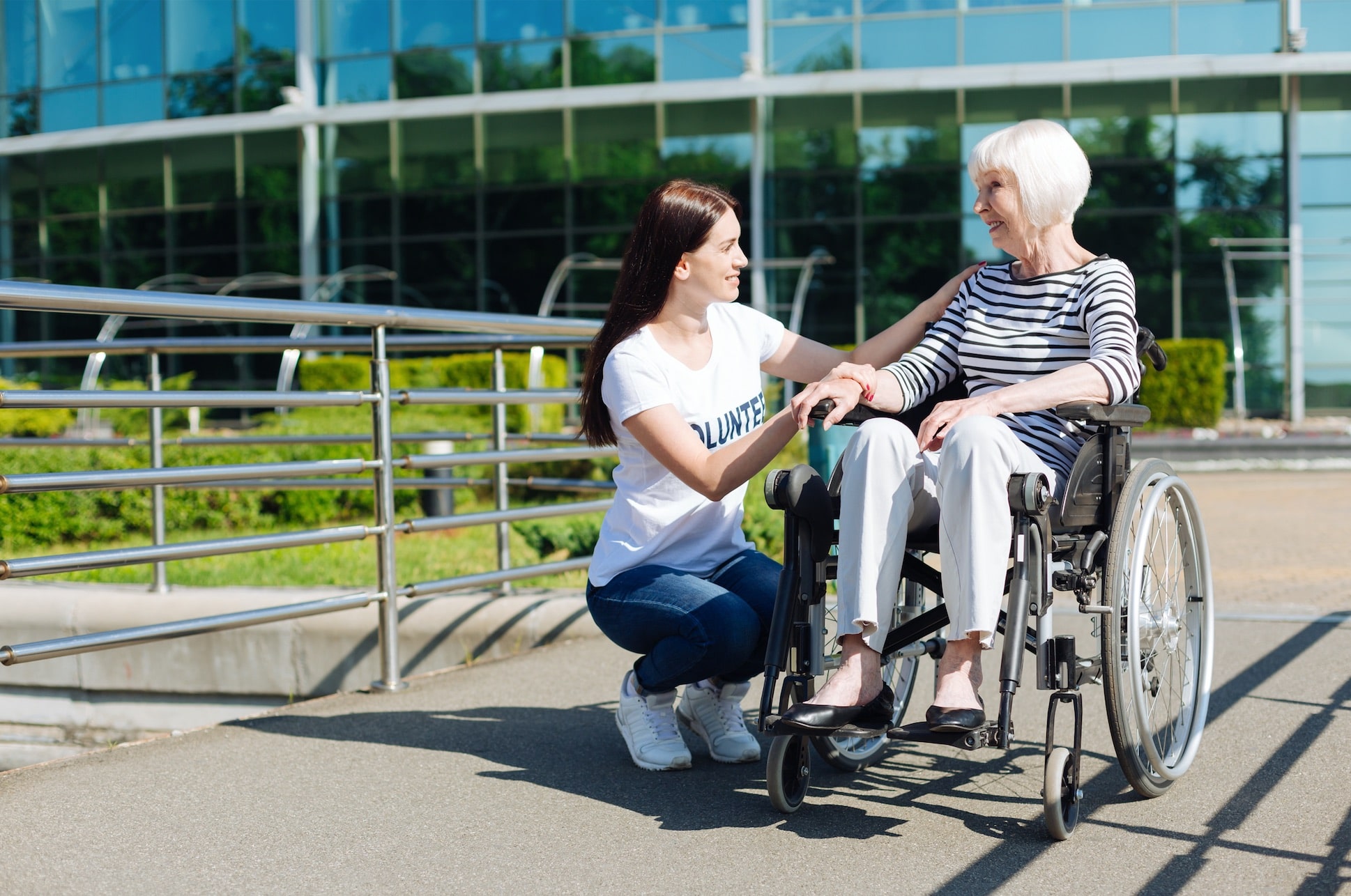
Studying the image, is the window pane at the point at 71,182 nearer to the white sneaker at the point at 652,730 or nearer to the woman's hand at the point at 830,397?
the white sneaker at the point at 652,730

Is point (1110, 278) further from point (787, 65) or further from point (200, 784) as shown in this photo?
point (787, 65)

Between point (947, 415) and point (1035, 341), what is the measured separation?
1.48 ft

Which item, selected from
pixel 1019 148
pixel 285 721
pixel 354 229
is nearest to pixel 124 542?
pixel 285 721

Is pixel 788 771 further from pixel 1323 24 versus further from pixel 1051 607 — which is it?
pixel 1323 24

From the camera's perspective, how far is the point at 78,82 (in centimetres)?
2509

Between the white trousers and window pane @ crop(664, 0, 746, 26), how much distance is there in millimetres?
19708

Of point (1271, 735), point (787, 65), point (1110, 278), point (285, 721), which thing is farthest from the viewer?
point (787, 65)

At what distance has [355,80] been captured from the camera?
76.5 ft

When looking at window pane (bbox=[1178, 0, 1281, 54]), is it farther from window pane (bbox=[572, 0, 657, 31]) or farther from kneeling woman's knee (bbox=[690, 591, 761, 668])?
kneeling woman's knee (bbox=[690, 591, 761, 668])

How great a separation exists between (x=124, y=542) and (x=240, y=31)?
16363 mm

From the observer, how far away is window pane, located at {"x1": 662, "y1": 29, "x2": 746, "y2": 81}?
2153 cm

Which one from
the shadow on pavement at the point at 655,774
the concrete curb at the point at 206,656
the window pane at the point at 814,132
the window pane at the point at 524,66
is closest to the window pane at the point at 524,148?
the window pane at the point at 524,66

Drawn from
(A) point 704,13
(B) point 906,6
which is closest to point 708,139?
(A) point 704,13

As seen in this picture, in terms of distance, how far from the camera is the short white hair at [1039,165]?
3.11 m
